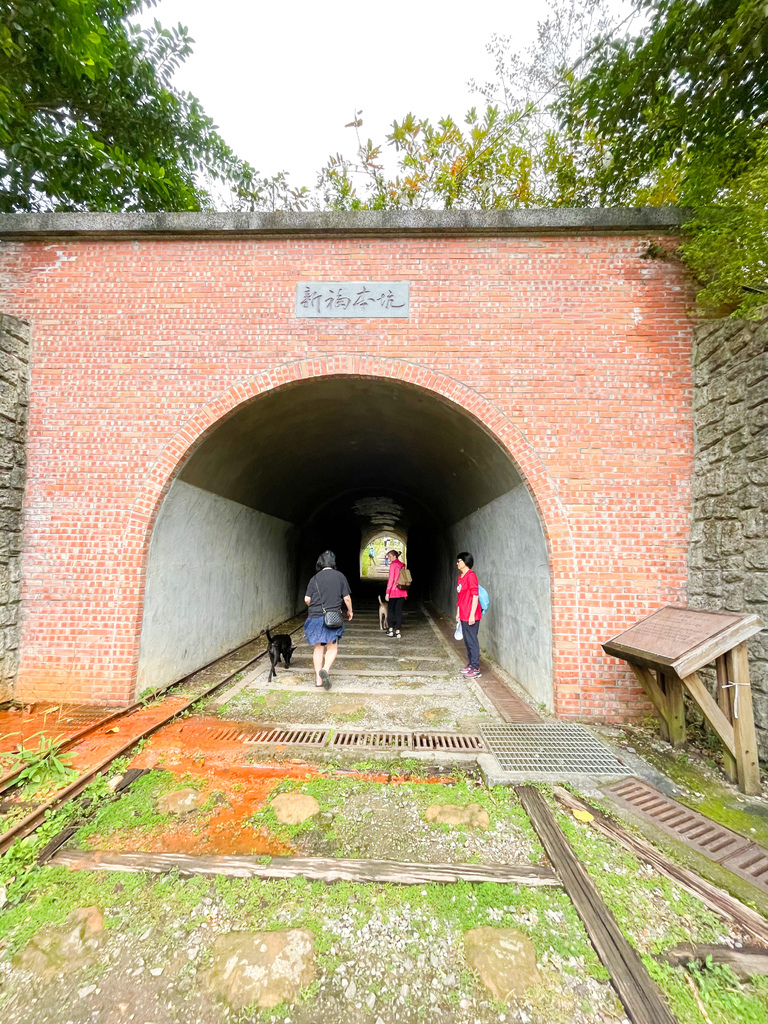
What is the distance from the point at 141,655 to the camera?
17.3 ft

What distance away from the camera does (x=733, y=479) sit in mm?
4387

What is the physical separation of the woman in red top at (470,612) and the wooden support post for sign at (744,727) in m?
3.32

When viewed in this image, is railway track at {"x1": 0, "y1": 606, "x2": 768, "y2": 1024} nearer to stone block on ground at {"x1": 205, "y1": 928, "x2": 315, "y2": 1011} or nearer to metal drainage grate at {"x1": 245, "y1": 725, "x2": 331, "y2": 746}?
stone block on ground at {"x1": 205, "y1": 928, "x2": 315, "y2": 1011}

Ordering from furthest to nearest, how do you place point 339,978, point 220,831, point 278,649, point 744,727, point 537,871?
point 278,649
point 744,727
point 220,831
point 537,871
point 339,978

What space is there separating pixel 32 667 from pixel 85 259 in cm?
508

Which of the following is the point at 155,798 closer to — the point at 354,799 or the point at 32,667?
the point at 354,799

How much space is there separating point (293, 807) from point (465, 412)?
4358 millimetres

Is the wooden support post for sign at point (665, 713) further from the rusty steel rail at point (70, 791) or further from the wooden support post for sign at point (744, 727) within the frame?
the rusty steel rail at point (70, 791)

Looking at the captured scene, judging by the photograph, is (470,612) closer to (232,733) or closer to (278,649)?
(278,649)

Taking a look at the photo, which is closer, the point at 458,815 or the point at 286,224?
the point at 458,815

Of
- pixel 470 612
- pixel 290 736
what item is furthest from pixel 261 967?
pixel 470 612

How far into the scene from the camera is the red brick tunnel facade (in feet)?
16.5

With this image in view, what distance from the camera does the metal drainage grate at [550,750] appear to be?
3799 mm

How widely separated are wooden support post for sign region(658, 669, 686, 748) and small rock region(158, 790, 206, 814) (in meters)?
4.23
